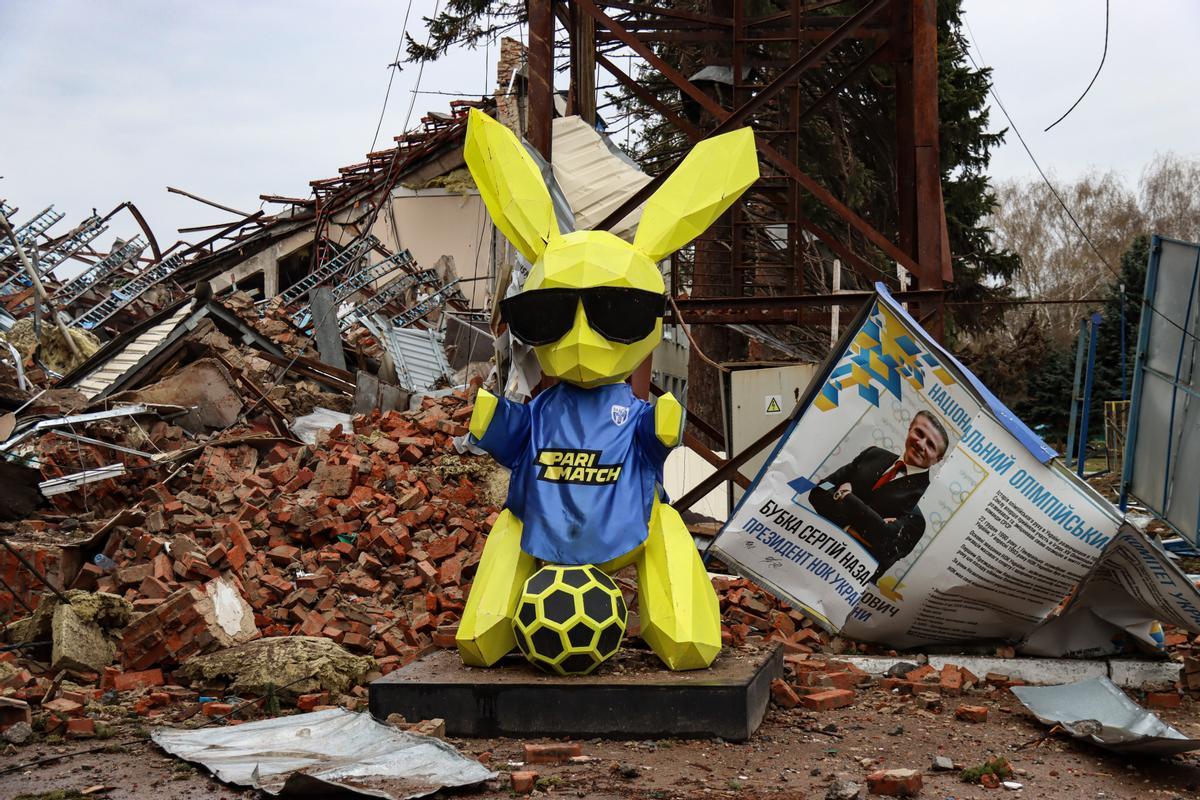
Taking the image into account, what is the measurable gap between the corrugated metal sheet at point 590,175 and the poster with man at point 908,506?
2.87 metres

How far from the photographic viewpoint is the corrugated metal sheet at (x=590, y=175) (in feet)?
30.6

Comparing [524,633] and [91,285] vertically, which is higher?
[91,285]

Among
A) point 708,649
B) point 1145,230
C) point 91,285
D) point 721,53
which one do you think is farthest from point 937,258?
point 1145,230

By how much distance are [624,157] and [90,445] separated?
20.3 ft

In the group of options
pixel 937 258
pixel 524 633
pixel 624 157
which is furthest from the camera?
pixel 624 157

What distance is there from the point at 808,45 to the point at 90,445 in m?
10.2

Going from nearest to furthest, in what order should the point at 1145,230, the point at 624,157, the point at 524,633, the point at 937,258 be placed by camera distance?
the point at 524,633 → the point at 937,258 → the point at 624,157 → the point at 1145,230

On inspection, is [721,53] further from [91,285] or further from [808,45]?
[91,285]

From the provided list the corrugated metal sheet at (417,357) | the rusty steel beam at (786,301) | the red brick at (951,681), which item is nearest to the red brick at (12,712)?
the rusty steel beam at (786,301)

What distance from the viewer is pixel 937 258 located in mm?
8109

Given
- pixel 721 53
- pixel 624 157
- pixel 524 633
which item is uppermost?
pixel 721 53

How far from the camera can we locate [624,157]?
10.0m

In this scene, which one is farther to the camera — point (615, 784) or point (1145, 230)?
point (1145, 230)

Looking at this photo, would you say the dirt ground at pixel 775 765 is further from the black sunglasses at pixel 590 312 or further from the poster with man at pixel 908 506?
the black sunglasses at pixel 590 312
